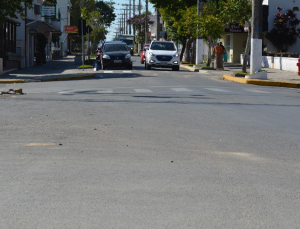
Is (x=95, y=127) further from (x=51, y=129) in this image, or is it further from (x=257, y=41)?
(x=257, y=41)

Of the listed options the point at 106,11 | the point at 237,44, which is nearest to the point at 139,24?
the point at 106,11

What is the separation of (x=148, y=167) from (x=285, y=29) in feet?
139

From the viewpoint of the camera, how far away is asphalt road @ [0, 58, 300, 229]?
5352 millimetres

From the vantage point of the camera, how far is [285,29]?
47844mm

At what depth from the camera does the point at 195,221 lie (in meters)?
5.17

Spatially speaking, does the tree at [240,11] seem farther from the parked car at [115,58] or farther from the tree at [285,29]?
the tree at [285,29]

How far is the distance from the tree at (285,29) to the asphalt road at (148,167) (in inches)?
1386

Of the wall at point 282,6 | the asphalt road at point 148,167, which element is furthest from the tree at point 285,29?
the asphalt road at point 148,167

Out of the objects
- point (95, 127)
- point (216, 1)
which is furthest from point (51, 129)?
point (216, 1)

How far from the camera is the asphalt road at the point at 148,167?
211 inches

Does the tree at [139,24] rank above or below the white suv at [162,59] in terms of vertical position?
above

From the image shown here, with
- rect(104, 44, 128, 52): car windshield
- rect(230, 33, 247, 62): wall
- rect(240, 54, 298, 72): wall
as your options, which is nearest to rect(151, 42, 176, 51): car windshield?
rect(104, 44, 128, 52): car windshield

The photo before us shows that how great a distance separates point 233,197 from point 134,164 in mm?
1907

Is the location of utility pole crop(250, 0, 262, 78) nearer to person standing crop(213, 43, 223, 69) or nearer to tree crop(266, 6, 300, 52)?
person standing crop(213, 43, 223, 69)
